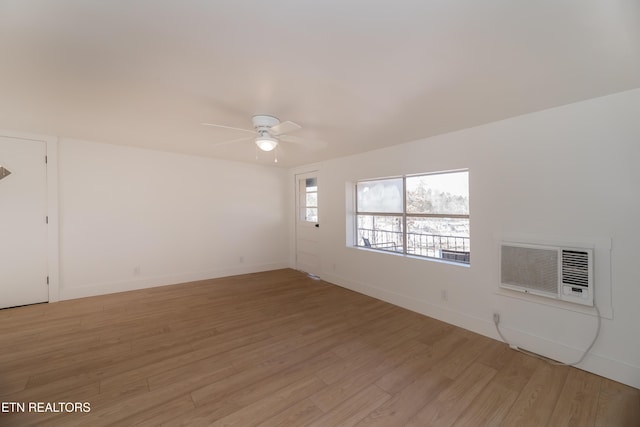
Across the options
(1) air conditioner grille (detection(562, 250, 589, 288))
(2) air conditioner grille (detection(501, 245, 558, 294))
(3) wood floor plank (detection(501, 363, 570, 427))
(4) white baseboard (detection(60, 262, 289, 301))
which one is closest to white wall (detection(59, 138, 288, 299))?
(4) white baseboard (detection(60, 262, 289, 301))

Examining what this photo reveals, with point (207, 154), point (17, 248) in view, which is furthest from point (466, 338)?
point (17, 248)

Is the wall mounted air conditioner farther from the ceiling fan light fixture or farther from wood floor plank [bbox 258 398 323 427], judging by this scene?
the ceiling fan light fixture

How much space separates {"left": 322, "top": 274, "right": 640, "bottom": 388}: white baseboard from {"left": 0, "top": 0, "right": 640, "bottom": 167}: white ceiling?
223cm

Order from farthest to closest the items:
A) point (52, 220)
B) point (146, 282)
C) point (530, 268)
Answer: point (146, 282), point (52, 220), point (530, 268)

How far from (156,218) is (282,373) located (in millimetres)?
3730

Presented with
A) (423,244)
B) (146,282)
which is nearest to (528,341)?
(423,244)

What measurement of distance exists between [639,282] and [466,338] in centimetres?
144

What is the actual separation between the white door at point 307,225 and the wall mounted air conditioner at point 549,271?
3292 mm

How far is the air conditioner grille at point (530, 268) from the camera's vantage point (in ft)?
7.54

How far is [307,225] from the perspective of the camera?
18.1ft

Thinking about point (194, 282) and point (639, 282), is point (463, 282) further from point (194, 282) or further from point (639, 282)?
point (194, 282)

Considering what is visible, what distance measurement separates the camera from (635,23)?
129 cm

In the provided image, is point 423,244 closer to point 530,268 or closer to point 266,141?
point 530,268

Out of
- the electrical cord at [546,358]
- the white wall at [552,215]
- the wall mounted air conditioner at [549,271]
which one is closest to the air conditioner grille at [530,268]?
the wall mounted air conditioner at [549,271]
